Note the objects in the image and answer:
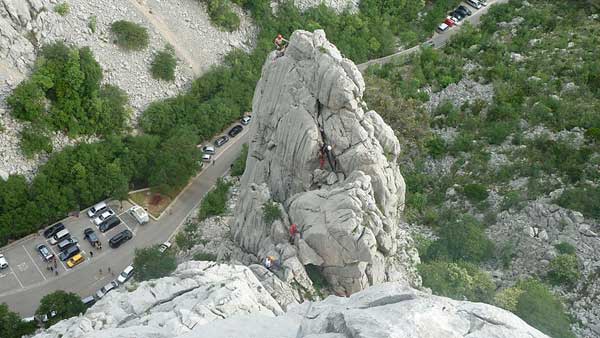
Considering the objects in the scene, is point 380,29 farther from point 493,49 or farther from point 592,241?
point 592,241

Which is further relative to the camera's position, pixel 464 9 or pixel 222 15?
pixel 464 9

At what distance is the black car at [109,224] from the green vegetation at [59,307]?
14.0 m

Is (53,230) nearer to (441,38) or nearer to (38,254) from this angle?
(38,254)

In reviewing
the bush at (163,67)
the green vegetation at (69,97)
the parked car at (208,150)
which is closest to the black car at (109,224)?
the green vegetation at (69,97)

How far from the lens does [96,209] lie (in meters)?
77.9

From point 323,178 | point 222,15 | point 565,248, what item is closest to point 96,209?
point 222,15

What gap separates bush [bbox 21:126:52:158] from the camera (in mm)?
76250

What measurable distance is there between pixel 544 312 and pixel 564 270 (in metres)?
6.16

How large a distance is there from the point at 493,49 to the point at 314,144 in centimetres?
5082

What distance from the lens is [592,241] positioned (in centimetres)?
5350

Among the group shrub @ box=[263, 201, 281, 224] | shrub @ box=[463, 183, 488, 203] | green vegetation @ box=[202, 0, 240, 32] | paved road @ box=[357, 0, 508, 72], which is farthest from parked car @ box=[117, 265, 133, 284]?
paved road @ box=[357, 0, 508, 72]

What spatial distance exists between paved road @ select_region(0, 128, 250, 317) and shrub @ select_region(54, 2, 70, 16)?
3069 centimetres

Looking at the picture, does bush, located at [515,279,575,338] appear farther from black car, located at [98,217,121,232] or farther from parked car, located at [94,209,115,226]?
parked car, located at [94,209,115,226]

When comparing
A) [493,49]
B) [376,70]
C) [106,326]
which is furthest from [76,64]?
[493,49]
